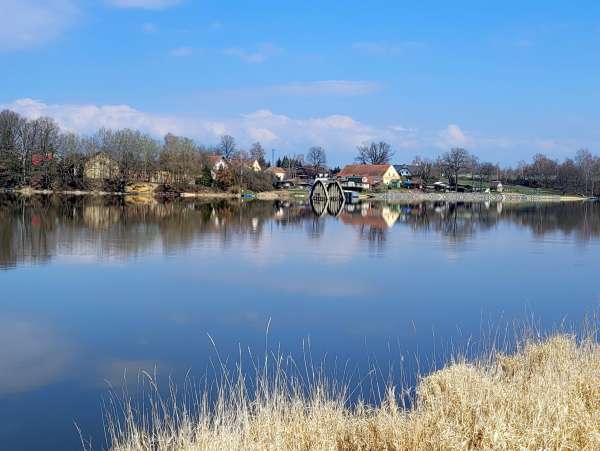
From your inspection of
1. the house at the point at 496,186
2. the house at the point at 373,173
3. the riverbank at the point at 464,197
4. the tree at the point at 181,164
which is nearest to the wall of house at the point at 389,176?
the house at the point at 373,173

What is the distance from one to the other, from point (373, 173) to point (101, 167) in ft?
178

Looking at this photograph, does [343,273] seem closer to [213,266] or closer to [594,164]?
[213,266]

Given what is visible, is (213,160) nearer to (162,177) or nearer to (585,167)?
(162,177)

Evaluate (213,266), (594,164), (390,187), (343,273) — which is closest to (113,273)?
(213,266)

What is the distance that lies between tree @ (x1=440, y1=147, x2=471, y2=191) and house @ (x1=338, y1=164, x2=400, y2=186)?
33.9 feet

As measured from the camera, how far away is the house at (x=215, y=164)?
8738cm

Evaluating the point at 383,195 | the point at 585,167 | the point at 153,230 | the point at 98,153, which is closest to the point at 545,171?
the point at 585,167

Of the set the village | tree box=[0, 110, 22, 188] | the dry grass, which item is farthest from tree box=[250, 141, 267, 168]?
the dry grass

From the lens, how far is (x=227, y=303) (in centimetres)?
1455

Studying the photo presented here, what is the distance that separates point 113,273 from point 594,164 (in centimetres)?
12816

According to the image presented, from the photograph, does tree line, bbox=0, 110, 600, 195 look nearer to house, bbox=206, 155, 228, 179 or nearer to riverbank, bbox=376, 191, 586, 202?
house, bbox=206, 155, 228, 179

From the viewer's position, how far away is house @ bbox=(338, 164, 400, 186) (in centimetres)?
11488

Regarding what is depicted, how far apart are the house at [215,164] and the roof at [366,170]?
2816 centimetres

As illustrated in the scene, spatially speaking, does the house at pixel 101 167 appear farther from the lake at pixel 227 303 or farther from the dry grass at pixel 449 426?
the dry grass at pixel 449 426
